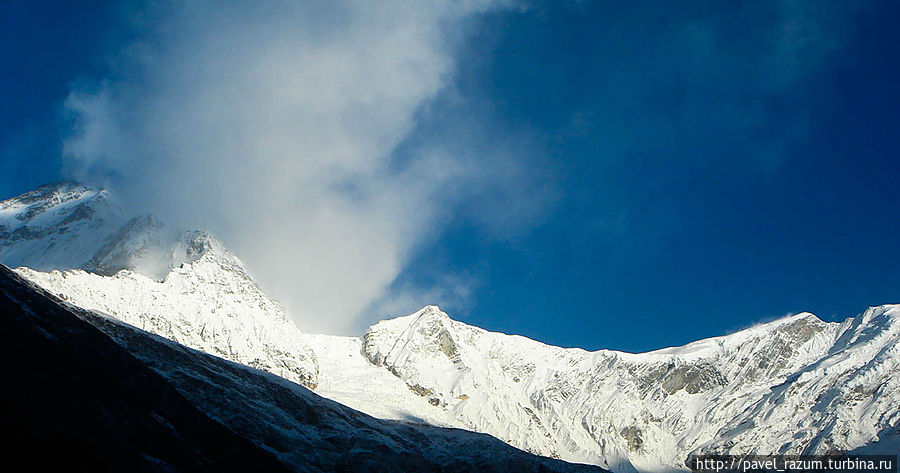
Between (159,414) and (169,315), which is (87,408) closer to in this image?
(159,414)

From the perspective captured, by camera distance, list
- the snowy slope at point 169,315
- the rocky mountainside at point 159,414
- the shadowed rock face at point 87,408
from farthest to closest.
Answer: the snowy slope at point 169,315
the rocky mountainside at point 159,414
the shadowed rock face at point 87,408

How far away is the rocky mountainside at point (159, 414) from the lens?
39656 millimetres

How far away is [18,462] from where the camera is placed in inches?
1371

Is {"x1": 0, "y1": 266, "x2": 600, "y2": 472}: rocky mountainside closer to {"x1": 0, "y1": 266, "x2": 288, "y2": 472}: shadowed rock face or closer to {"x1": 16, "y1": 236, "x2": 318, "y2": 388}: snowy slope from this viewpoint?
{"x1": 0, "y1": 266, "x2": 288, "y2": 472}: shadowed rock face

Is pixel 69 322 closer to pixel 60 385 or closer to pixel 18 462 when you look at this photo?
pixel 60 385

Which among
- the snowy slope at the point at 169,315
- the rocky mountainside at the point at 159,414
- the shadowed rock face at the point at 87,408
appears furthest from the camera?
the snowy slope at the point at 169,315

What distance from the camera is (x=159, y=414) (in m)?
50.0

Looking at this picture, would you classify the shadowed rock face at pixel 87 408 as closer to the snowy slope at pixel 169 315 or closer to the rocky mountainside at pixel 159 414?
the rocky mountainside at pixel 159 414

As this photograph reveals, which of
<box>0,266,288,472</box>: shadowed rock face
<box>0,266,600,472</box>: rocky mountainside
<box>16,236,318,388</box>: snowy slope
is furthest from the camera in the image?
<box>16,236,318,388</box>: snowy slope

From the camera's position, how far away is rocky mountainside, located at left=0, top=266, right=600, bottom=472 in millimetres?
39656

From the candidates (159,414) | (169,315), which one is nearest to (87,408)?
(159,414)

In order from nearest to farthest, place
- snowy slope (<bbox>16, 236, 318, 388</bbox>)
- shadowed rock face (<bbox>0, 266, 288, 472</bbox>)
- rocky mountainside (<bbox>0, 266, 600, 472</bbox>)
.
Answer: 1. shadowed rock face (<bbox>0, 266, 288, 472</bbox>)
2. rocky mountainside (<bbox>0, 266, 600, 472</bbox>)
3. snowy slope (<bbox>16, 236, 318, 388</bbox>)

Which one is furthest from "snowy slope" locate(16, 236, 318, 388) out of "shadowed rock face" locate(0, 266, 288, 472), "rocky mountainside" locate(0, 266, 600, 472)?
"shadowed rock face" locate(0, 266, 288, 472)

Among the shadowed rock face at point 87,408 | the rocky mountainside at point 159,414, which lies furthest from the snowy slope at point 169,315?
the shadowed rock face at point 87,408
